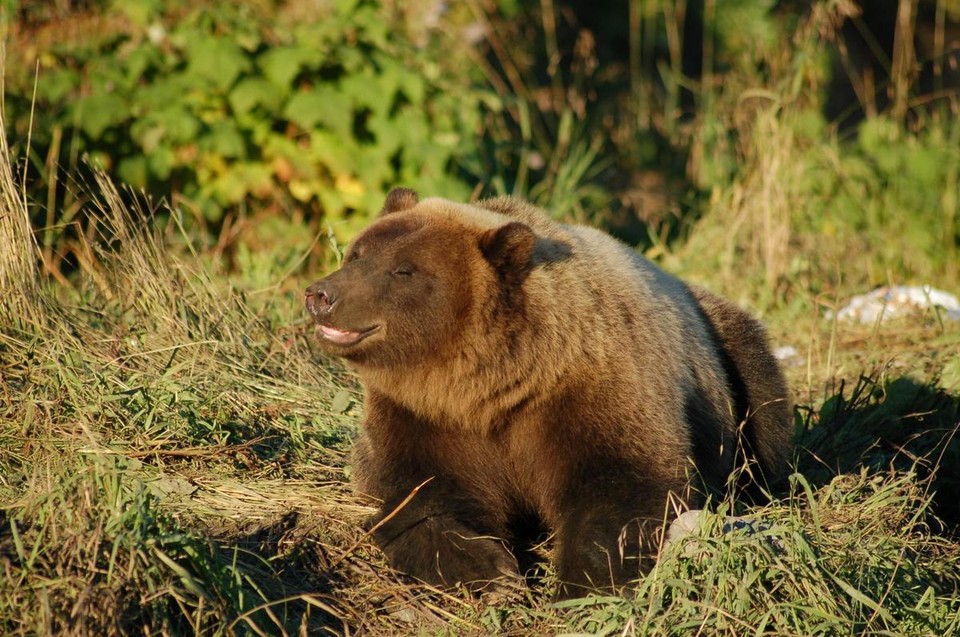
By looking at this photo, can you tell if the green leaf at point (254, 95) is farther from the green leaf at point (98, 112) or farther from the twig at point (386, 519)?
the twig at point (386, 519)

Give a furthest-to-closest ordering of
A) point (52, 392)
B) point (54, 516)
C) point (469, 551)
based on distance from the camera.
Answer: point (52, 392) → point (469, 551) → point (54, 516)

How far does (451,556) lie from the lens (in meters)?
3.99

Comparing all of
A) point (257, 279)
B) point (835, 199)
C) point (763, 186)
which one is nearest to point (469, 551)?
point (257, 279)

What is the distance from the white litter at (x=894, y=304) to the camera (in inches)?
278

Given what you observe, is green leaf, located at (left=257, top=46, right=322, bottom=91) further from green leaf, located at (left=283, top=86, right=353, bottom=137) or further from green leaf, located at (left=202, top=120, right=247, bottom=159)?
green leaf, located at (left=202, top=120, right=247, bottom=159)

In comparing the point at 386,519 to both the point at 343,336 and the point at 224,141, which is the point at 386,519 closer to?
the point at 343,336

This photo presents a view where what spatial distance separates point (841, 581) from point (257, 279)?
13.5 ft

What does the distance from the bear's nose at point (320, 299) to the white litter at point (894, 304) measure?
409 cm

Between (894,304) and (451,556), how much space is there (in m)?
4.29

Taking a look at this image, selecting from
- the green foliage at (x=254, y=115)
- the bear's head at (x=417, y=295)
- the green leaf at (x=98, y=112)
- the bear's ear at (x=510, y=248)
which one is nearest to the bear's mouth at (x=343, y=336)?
the bear's head at (x=417, y=295)

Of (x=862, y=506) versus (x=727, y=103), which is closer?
(x=862, y=506)

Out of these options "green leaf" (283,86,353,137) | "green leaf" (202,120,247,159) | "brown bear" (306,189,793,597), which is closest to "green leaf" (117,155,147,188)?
"green leaf" (202,120,247,159)

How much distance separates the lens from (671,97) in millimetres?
10070

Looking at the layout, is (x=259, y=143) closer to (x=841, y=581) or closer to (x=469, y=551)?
(x=469, y=551)
